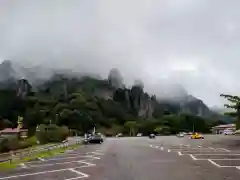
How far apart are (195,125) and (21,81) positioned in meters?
68.5

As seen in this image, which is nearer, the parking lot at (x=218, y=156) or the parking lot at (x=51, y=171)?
the parking lot at (x=51, y=171)

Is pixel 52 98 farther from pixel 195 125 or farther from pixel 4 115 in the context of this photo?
pixel 195 125

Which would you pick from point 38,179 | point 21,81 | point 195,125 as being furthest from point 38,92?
point 38,179

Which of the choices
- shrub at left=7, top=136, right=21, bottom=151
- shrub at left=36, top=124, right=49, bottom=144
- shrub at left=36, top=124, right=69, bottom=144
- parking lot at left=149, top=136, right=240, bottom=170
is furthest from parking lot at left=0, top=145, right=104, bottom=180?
shrub at left=36, top=124, right=69, bottom=144

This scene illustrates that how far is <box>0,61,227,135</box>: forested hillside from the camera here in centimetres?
12219

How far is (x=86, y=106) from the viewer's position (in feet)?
442

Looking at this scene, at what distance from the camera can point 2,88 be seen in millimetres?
148375

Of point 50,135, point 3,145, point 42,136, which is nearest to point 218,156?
point 3,145

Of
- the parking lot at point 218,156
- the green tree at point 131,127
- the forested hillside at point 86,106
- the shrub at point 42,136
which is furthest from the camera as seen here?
the green tree at point 131,127

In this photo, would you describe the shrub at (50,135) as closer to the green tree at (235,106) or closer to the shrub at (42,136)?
the shrub at (42,136)

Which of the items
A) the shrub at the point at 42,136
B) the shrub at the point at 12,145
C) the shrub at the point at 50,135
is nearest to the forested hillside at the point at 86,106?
the shrub at the point at 50,135

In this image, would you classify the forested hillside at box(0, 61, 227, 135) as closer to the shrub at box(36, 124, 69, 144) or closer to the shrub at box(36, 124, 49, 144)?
the shrub at box(36, 124, 69, 144)

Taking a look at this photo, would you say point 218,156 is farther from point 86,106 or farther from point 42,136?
point 86,106

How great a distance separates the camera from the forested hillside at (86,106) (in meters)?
122
